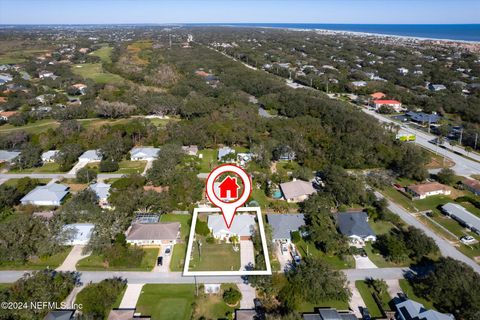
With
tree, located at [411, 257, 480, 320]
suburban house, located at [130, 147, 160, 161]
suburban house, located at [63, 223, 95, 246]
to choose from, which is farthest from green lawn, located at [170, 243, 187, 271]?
suburban house, located at [130, 147, 160, 161]

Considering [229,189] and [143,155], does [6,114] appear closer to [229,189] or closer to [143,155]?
[143,155]

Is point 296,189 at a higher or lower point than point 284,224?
higher

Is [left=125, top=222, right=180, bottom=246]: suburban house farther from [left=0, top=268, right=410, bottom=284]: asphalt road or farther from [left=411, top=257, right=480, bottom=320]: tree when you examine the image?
[left=411, top=257, right=480, bottom=320]: tree

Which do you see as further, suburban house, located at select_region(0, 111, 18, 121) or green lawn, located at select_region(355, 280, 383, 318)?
suburban house, located at select_region(0, 111, 18, 121)

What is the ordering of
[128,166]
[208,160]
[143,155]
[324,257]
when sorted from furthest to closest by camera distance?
[143,155] → [208,160] → [128,166] → [324,257]

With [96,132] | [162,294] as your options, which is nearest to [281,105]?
[96,132]

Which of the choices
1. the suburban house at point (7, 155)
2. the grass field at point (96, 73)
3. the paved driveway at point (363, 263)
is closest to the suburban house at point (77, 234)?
the paved driveway at point (363, 263)

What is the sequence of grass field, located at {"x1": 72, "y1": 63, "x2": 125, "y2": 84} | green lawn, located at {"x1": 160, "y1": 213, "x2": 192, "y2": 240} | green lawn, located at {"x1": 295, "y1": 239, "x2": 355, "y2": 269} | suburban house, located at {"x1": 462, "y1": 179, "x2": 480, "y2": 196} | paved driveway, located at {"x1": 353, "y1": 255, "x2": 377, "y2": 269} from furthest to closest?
grass field, located at {"x1": 72, "y1": 63, "x2": 125, "y2": 84}
suburban house, located at {"x1": 462, "y1": 179, "x2": 480, "y2": 196}
green lawn, located at {"x1": 160, "y1": 213, "x2": 192, "y2": 240}
green lawn, located at {"x1": 295, "y1": 239, "x2": 355, "y2": 269}
paved driveway, located at {"x1": 353, "y1": 255, "x2": 377, "y2": 269}

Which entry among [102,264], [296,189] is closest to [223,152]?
[296,189]
